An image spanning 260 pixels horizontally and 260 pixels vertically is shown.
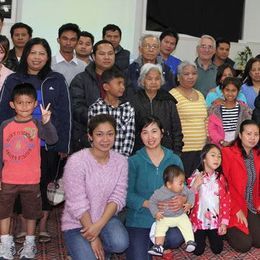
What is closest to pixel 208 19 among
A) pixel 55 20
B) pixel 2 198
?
pixel 55 20

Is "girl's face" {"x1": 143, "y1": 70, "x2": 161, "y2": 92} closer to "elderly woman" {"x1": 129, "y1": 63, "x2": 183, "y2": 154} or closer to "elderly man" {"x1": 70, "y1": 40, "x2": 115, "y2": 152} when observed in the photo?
"elderly woman" {"x1": 129, "y1": 63, "x2": 183, "y2": 154}

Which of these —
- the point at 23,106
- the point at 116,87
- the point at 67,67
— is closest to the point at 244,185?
the point at 116,87

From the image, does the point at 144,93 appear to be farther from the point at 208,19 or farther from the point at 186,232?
the point at 208,19

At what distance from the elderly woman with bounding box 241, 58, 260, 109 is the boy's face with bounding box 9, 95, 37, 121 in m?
2.34

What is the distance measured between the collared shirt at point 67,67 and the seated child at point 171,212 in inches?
67.9

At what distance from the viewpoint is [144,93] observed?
3.84m

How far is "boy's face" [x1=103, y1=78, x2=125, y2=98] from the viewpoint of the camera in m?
3.50

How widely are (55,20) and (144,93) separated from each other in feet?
13.6

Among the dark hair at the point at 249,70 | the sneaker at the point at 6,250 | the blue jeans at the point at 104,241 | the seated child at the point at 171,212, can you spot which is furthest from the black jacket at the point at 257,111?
the sneaker at the point at 6,250

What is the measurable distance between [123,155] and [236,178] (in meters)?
1.00

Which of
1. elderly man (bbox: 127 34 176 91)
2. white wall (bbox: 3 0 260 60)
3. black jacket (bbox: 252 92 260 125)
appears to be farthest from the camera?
white wall (bbox: 3 0 260 60)

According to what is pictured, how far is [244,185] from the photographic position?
147 inches

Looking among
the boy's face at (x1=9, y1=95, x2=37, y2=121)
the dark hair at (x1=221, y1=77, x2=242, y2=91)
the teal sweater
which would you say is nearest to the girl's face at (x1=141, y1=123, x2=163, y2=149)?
the teal sweater

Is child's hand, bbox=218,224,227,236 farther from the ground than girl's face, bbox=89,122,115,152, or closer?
closer
